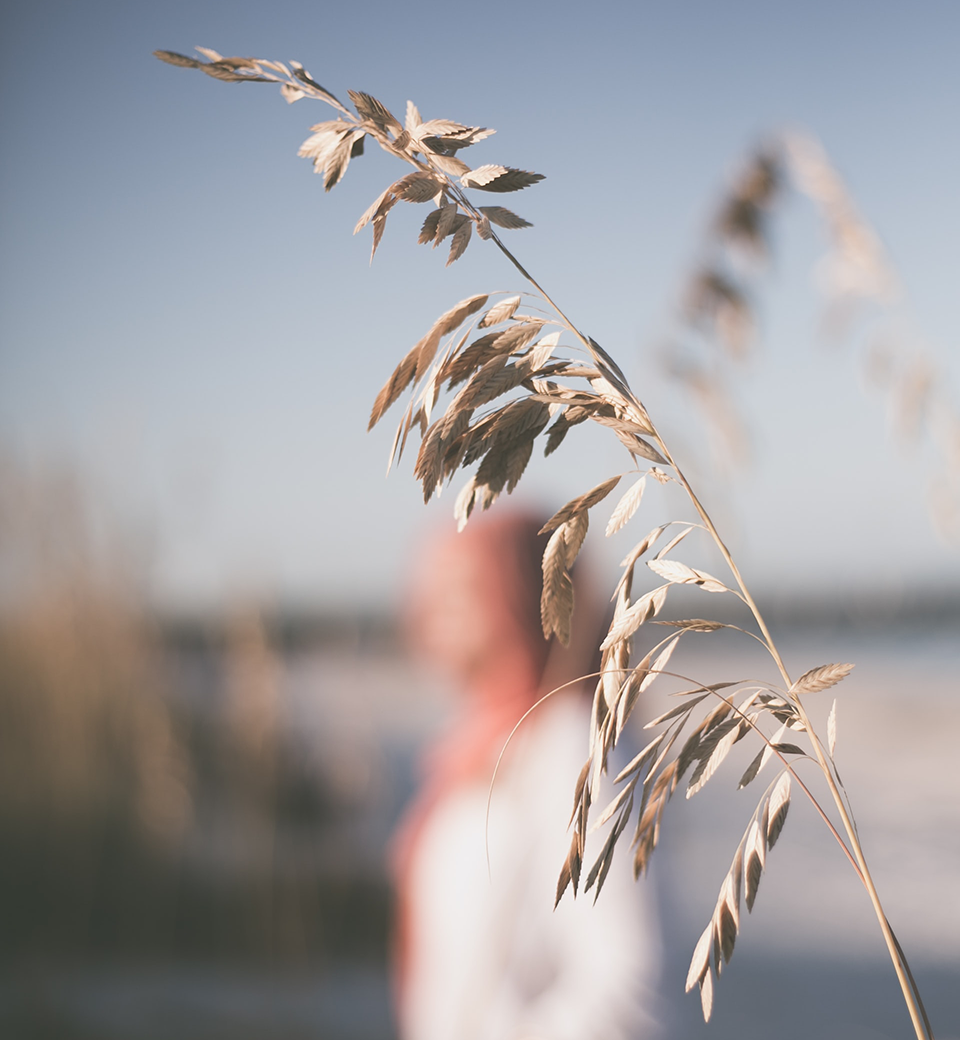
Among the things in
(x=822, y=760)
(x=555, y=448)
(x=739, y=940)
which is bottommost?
(x=739, y=940)

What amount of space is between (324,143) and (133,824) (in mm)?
3884

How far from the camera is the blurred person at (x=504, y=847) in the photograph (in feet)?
4.25

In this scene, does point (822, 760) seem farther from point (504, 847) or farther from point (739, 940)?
point (739, 940)

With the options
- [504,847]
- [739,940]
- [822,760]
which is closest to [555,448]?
[822,760]

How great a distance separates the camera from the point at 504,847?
4.15ft

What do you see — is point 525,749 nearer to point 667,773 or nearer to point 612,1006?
point 667,773

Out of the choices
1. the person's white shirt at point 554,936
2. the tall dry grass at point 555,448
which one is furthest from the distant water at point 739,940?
the tall dry grass at point 555,448

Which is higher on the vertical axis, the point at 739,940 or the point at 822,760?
the point at 822,760

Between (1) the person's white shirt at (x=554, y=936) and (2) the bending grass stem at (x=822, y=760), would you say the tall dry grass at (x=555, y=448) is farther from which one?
(1) the person's white shirt at (x=554, y=936)

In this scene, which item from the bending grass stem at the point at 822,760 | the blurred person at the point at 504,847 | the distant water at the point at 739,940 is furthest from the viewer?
the distant water at the point at 739,940

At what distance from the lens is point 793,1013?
11.7ft

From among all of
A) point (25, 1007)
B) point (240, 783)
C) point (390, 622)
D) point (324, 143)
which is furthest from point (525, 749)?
point (390, 622)

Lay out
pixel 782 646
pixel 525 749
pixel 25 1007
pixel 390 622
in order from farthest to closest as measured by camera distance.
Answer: pixel 390 622
pixel 782 646
pixel 25 1007
pixel 525 749

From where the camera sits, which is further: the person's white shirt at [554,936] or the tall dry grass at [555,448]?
the person's white shirt at [554,936]
